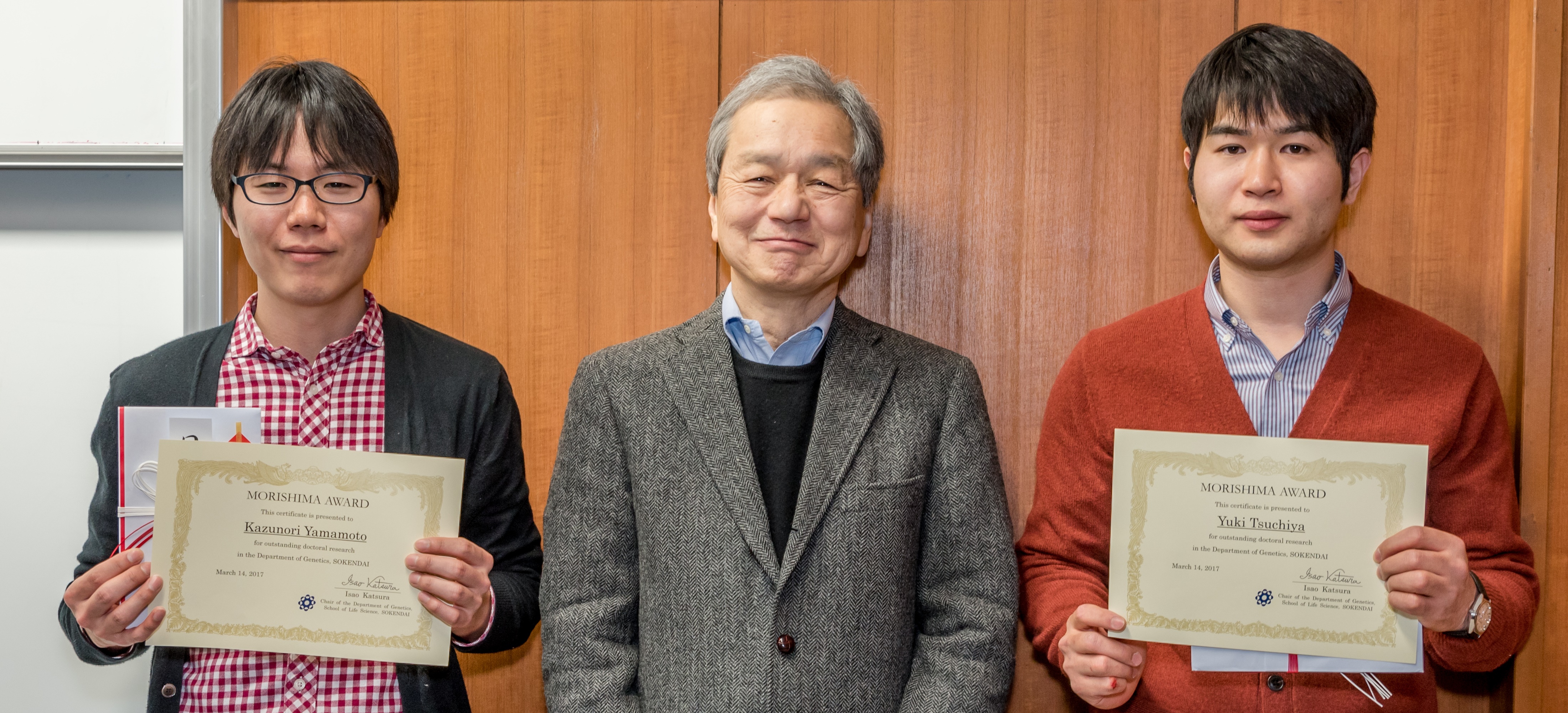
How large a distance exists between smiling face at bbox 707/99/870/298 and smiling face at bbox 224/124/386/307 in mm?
635

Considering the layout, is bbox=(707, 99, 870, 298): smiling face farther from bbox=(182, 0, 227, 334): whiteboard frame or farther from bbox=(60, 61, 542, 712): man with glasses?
bbox=(182, 0, 227, 334): whiteboard frame

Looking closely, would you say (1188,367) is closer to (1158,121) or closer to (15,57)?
(1158,121)

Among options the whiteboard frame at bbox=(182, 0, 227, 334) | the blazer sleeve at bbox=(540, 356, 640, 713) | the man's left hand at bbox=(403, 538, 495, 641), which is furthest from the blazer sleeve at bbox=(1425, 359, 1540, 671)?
the whiteboard frame at bbox=(182, 0, 227, 334)

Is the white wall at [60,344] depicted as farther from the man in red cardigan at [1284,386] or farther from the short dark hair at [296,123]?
the man in red cardigan at [1284,386]

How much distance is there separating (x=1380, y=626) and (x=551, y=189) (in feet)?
5.89

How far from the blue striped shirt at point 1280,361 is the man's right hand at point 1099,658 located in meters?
0.43

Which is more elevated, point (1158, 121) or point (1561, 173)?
point (1158, 121)

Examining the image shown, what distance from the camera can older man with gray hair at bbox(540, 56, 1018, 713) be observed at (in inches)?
60.0

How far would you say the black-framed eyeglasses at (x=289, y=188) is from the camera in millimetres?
1612

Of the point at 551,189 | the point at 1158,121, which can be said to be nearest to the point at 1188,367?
the point at 1158,121

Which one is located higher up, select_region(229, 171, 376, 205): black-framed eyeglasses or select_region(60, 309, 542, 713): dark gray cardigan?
select_region(229, 171, 376, 205): black-framed eyeglasses

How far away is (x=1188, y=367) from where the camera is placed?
1.66 m

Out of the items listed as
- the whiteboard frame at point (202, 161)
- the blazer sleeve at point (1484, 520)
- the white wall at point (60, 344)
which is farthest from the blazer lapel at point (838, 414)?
the white wall at point (60, 344)

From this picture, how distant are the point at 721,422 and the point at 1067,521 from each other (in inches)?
25.1
